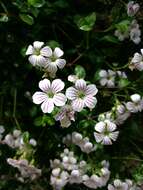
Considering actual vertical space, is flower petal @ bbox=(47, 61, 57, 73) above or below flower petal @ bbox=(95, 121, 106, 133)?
above

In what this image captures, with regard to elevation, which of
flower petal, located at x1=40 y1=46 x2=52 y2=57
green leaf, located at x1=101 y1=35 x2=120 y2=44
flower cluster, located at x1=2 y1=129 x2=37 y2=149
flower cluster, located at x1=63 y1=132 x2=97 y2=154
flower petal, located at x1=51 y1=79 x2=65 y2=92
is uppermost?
flower petal, located at x1=40 y1=46 x2=52 y2=57

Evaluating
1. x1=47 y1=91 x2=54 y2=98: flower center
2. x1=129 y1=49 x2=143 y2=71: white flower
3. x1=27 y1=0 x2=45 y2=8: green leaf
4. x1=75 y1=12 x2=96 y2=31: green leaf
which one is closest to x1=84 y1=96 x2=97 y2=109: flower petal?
x1=47 y1=91 x2=54 y2=98: flower center

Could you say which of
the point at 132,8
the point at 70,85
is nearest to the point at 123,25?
the point at 132,8

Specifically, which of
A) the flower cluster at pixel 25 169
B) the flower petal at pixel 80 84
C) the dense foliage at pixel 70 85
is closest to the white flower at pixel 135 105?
the dense foliage at pixel 70 85

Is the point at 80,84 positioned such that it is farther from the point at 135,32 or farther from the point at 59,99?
the point at 135,32

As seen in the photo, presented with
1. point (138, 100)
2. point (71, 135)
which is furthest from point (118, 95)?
point (71, 135)

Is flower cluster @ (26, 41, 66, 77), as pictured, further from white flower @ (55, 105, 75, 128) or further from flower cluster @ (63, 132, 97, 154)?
flower cluster @ (63, 132, 97, 154)

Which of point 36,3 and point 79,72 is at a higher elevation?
point 36,3

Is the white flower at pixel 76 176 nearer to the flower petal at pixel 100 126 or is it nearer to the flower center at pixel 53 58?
the flower petal at pixel 100 126
